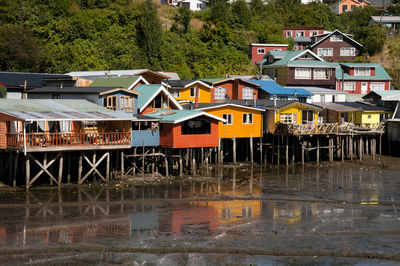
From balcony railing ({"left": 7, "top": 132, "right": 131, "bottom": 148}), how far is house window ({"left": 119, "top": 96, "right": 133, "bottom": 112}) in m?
3.52

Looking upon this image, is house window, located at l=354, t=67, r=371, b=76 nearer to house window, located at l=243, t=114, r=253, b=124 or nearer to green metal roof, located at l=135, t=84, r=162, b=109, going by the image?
house window, located at l=243, t=114, r=253, b=124

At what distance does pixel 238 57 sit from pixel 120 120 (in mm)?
43431

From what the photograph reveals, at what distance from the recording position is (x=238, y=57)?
3223 inches

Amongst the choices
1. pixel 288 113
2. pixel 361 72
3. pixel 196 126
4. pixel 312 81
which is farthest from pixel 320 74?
pixel 196 126

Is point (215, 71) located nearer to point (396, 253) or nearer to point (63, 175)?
point (63, 175)

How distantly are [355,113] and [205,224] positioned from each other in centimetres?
3496

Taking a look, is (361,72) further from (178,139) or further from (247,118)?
(178,139)

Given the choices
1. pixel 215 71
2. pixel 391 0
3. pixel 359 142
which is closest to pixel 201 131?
pixel 359 142

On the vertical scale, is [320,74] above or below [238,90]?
above

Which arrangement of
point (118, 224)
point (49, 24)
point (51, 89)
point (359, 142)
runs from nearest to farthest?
point (118, 224) < point (51, 89) < point (359, 142) < point (49, 24)

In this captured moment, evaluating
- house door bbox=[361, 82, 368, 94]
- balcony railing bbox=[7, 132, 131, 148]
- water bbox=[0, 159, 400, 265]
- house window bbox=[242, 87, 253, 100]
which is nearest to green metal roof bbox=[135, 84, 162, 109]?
balcony railing bbox=[7, 132, 131, 148]

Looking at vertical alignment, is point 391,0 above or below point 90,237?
above

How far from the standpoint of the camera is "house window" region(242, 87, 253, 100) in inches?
2473

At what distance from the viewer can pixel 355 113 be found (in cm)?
6091
